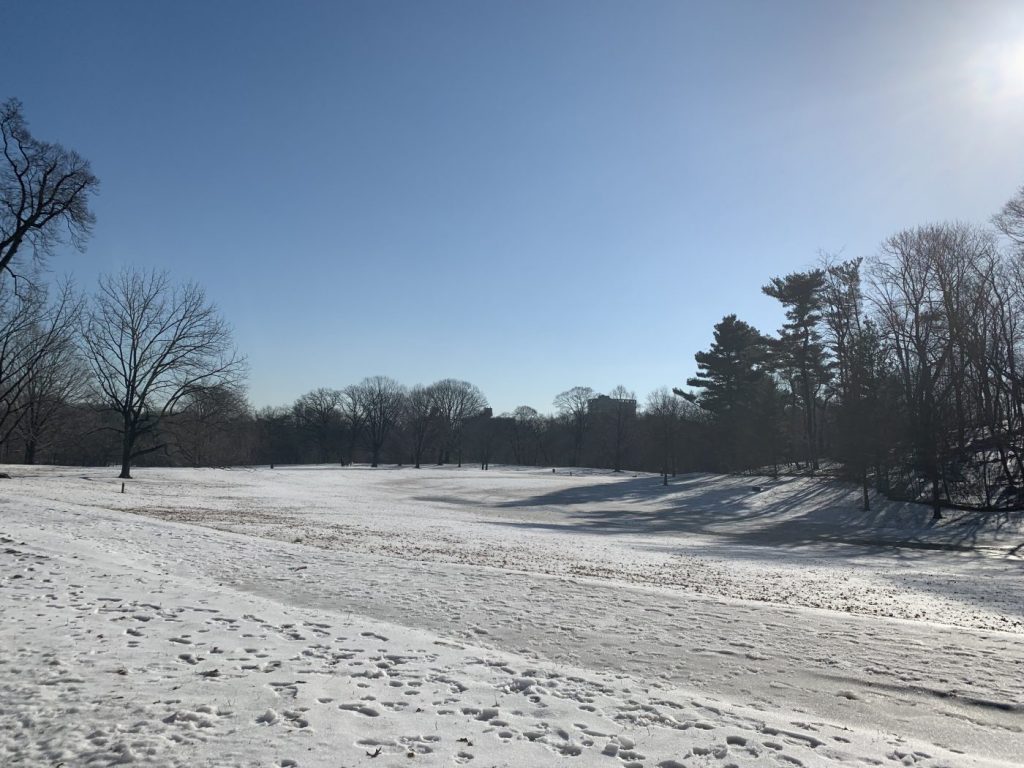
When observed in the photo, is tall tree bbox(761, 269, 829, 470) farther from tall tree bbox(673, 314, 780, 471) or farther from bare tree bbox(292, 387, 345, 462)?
bare tree bbox(292, 387, 345, 462)

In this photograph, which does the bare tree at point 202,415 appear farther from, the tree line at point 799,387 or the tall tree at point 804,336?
the tall tree at point 804,336

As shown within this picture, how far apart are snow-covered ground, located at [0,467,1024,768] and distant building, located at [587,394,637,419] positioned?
88.7 meters

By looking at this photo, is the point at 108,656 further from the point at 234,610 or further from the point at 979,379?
the point at 979,379

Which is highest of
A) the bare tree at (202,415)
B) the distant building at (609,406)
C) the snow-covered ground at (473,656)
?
the distant building at (609,406)

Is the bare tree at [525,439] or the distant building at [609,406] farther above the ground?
the distant building at [609,406]

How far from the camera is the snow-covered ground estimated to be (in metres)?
4.77

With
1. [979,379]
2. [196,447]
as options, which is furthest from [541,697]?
[196,447]

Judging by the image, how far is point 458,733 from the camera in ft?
16.2

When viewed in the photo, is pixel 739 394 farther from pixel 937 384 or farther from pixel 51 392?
pixel 51 392

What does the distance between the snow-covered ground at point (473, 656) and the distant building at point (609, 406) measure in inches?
3493

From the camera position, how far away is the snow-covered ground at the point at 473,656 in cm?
477

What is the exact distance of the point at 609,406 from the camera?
4508 inches

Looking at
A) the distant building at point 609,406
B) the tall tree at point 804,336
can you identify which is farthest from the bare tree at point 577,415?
the tall tree at point 804,336

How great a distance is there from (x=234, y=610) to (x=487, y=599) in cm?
358
